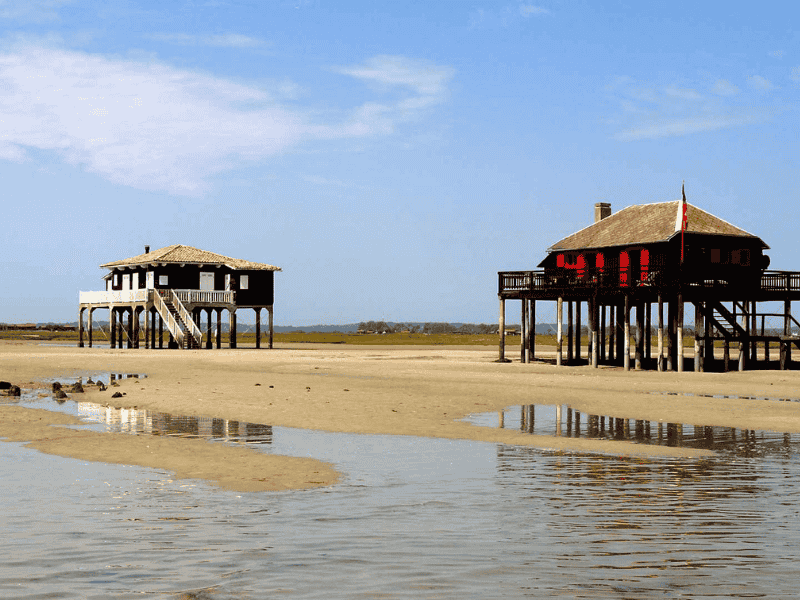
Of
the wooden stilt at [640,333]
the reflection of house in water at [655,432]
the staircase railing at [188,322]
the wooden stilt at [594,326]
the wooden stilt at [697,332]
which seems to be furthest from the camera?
the staircase railing at [188,322]

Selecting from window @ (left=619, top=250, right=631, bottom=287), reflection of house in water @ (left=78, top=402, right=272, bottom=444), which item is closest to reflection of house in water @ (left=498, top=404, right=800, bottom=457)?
reflection of house in water @ (left=78, top=402, right=272, bottom=444)

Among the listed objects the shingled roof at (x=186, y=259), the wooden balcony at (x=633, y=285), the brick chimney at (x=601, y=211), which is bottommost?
the wooden balcony at (x=633, y=285)

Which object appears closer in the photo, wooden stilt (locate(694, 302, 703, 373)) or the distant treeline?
wooden stilt (locate(694, 302, 703, 373))

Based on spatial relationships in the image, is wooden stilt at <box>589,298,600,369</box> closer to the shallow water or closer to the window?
the window

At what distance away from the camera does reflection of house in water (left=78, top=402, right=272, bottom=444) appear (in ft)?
57.5

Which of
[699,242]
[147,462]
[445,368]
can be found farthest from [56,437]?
[699,242]

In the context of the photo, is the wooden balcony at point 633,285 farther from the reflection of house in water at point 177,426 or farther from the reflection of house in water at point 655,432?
the reflection of house in water at point 177,426

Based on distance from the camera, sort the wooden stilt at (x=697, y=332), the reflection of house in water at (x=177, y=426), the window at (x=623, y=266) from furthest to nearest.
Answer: the window at (x=623, y=266) < the wooden stilt at (x=697, y=332) < the reflection of house in water at (x=177, y=426)

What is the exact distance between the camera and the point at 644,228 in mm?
44094

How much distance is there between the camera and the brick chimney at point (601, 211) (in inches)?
1993

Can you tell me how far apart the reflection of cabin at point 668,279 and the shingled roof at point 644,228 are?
0.07 meters

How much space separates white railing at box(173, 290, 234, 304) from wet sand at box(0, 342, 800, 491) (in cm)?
1508

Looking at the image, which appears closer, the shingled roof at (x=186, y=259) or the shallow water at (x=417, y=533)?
the shallow water at (x=417, y=533)

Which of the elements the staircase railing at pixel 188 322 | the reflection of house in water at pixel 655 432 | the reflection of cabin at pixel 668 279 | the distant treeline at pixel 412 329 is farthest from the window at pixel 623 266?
the distant treeline at pixel 412 329
